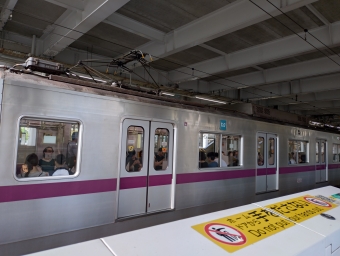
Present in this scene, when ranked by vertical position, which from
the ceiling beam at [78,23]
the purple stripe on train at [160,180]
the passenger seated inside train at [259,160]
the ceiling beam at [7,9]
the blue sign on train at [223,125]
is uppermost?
the ceiling beam at [7,9]

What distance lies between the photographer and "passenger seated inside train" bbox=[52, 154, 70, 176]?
11.6 ft

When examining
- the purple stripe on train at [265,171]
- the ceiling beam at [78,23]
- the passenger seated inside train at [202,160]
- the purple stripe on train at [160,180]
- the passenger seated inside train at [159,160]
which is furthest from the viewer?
the purple stripe on train at [265,171]

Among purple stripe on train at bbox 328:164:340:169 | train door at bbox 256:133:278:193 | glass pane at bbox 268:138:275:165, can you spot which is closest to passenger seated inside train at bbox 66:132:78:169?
train door at bbox 256:133:278:193

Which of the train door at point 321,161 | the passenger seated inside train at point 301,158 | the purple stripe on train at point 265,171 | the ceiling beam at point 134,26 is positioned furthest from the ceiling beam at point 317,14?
the train door at point 321,161

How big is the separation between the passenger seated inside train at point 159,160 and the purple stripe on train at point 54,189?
93 cm

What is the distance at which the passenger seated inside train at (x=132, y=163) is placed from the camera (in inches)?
172

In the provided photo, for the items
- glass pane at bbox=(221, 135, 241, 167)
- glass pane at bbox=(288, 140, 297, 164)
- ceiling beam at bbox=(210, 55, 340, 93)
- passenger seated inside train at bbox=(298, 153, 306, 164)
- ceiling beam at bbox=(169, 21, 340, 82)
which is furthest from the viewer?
ceiling beam at bbox=(210, 55, 340, 93)

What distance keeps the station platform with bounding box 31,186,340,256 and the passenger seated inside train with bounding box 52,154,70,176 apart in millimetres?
2212

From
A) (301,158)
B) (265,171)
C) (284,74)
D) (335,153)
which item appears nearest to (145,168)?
(265,171)

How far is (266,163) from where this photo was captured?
7496 mm

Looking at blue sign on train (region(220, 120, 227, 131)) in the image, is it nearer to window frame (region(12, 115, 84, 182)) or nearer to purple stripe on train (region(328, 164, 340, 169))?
window frame (region(12, 115, 84, 182))

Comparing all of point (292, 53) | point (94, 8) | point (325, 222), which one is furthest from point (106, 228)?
point (292, 53)

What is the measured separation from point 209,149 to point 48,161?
3488 mm

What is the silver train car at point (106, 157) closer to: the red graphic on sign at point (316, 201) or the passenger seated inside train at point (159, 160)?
the passenger seated inside train at point (159, 160)
